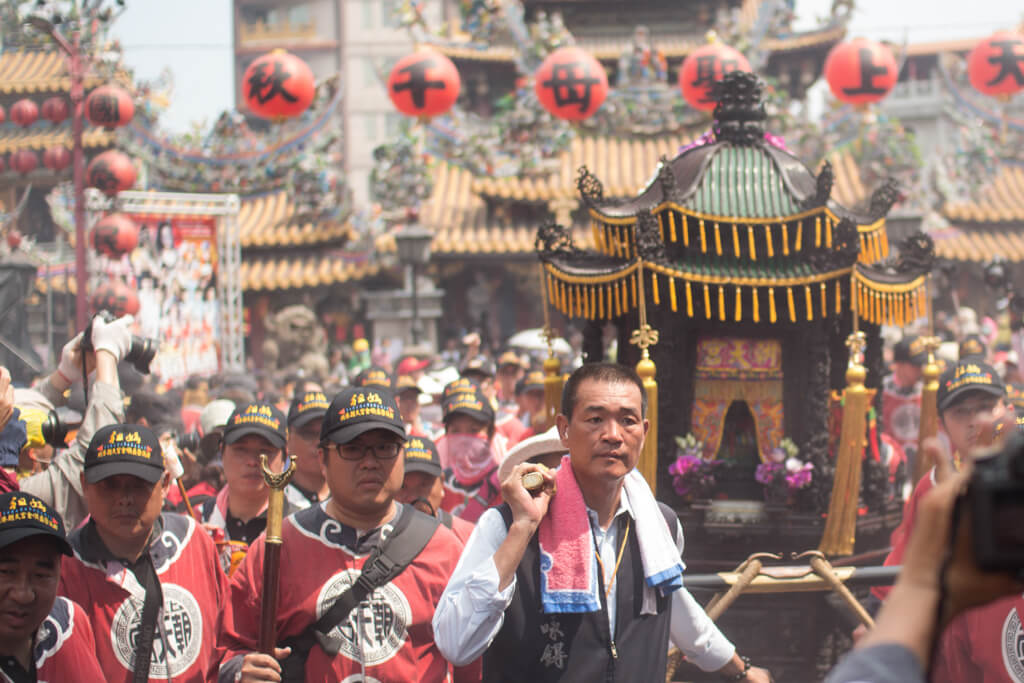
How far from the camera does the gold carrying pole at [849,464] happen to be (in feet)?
21.9

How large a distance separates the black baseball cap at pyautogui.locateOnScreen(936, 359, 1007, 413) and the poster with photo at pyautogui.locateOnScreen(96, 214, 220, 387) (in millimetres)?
9490

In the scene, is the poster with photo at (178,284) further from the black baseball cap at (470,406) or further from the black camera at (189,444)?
the black baseball cap at (470,406)

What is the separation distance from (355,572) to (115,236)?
430 inches

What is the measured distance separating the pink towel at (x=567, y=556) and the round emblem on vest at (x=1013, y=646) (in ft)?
4.56

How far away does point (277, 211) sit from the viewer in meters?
22.0

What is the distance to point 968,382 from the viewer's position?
482 cm

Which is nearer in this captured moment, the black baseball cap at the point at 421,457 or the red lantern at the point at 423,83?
the black baseball cap at the point at 421,457

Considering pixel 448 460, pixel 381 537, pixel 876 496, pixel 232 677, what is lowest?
pixel 876 496

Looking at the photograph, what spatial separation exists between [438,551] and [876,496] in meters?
4.67

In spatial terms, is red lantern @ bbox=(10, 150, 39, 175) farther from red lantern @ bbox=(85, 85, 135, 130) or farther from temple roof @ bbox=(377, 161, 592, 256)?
red lantern @ bbox=(85, 85, 135, 130)

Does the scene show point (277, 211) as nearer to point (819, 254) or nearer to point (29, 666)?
point (819, 254)

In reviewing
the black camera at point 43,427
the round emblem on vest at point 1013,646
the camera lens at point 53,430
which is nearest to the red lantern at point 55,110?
the black camera at point 43,427

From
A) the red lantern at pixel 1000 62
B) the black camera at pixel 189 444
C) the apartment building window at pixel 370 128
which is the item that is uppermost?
the red lantern at pixel 1000 62

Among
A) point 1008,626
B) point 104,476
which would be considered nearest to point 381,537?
point 104,476
